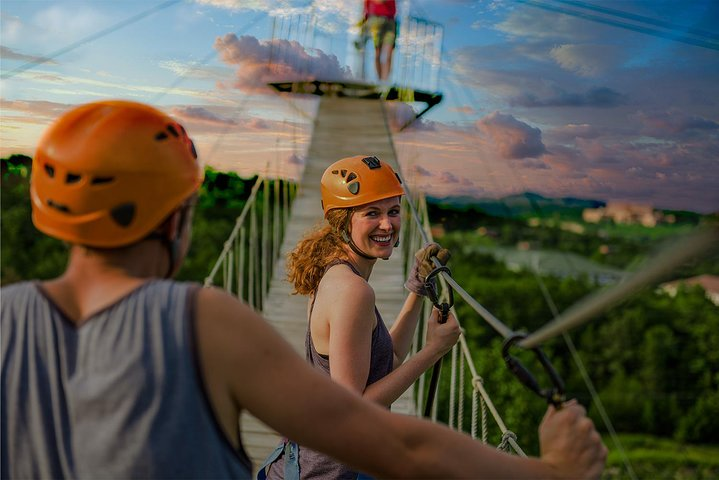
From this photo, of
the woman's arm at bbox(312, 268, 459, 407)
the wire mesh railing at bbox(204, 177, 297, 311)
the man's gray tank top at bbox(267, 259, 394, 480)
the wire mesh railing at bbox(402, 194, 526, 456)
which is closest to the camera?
the woman's arm at bbox(312, 268, 459, 407)

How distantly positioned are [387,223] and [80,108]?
1088 millimetres

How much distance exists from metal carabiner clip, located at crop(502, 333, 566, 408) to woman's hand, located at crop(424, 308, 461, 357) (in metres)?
0.75

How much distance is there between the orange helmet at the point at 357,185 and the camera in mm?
1948

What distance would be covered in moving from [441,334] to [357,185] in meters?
0.48

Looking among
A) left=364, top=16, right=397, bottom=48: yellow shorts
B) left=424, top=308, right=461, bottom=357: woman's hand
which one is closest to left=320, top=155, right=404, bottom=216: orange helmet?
left=424, top=308, right=461, bottom=357: woman's hand

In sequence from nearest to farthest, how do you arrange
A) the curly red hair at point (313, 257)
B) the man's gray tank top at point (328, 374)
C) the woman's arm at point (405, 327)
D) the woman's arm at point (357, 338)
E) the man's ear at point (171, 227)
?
the man's ear at point (171, 227) < the woman's arm at point (357, 338) < the man's gray tank top at point (328, 374) < the curly red hair at point (313, 257) < the woman's arm at point (405, 327)

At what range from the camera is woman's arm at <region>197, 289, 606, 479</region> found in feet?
2.67

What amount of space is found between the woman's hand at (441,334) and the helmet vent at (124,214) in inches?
34.4

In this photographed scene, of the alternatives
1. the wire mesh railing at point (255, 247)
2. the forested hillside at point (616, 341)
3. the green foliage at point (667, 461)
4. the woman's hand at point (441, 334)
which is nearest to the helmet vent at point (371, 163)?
the woman's hand at point (441, 334)

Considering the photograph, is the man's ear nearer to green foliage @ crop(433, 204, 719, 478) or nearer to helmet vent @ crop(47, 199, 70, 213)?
helmet vent @ crop(47, 199, 70, 213)

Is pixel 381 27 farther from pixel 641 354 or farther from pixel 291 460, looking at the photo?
pixel 641 354

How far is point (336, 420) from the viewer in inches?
32.9

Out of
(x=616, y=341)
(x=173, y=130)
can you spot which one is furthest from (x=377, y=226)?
(x=616, y=341)

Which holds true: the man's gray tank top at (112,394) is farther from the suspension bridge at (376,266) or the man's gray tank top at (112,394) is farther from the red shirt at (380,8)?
the red shirt at (380,8)
